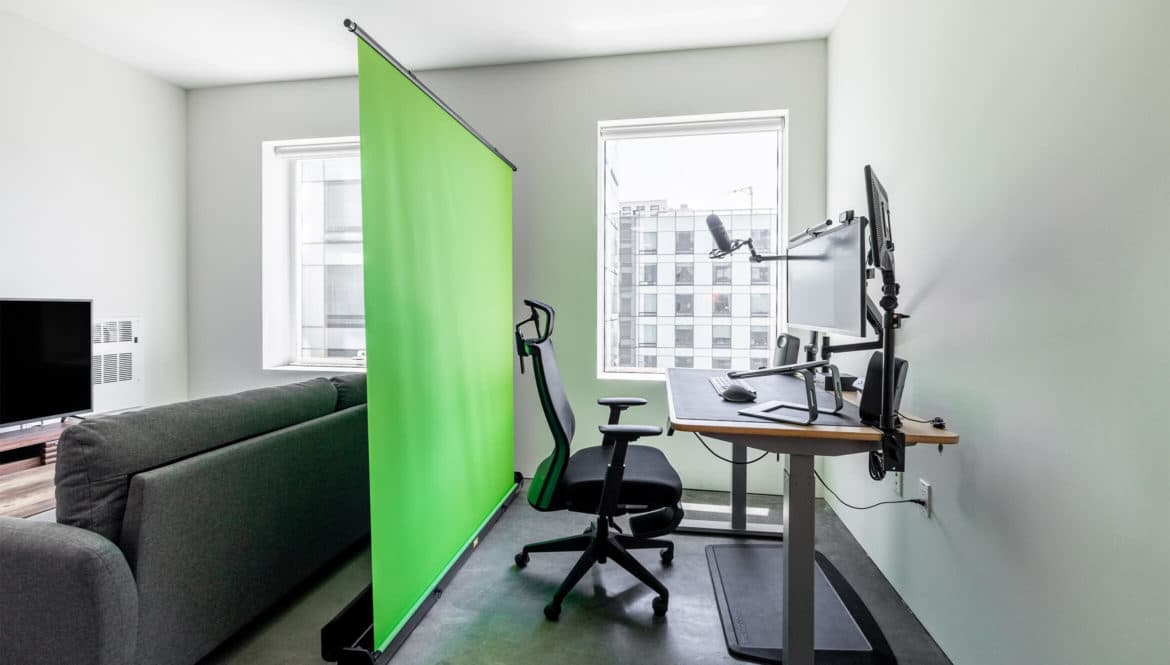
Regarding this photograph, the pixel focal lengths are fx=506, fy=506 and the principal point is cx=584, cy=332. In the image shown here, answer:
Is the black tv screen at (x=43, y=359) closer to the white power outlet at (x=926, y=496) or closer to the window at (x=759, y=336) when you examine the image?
the window at (x=759, y=336)

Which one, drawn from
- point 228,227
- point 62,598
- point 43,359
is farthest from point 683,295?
point 43,359

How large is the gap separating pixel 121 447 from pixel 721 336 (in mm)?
2951

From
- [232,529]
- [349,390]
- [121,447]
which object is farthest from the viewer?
[349,390]

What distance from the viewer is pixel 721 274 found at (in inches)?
132

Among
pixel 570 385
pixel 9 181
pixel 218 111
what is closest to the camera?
pixel 9 181

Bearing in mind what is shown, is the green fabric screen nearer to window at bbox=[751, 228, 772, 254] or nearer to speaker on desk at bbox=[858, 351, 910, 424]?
speaker on desk at bbox=[858, 351, 910, 424]

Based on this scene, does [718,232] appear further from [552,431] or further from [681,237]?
[552,431]

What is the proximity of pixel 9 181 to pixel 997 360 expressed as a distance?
15.1 feet

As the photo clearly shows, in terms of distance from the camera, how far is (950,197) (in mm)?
1674

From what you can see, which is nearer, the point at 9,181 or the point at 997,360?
the point at 997,360

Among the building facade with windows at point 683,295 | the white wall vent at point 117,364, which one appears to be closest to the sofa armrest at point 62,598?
the white wall vent at point 117,364

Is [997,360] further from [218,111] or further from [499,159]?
[218,111]

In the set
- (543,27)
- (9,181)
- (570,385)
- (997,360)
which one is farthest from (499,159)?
(9,181)

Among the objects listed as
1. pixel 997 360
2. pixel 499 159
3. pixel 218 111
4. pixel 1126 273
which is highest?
pixel 218 111
